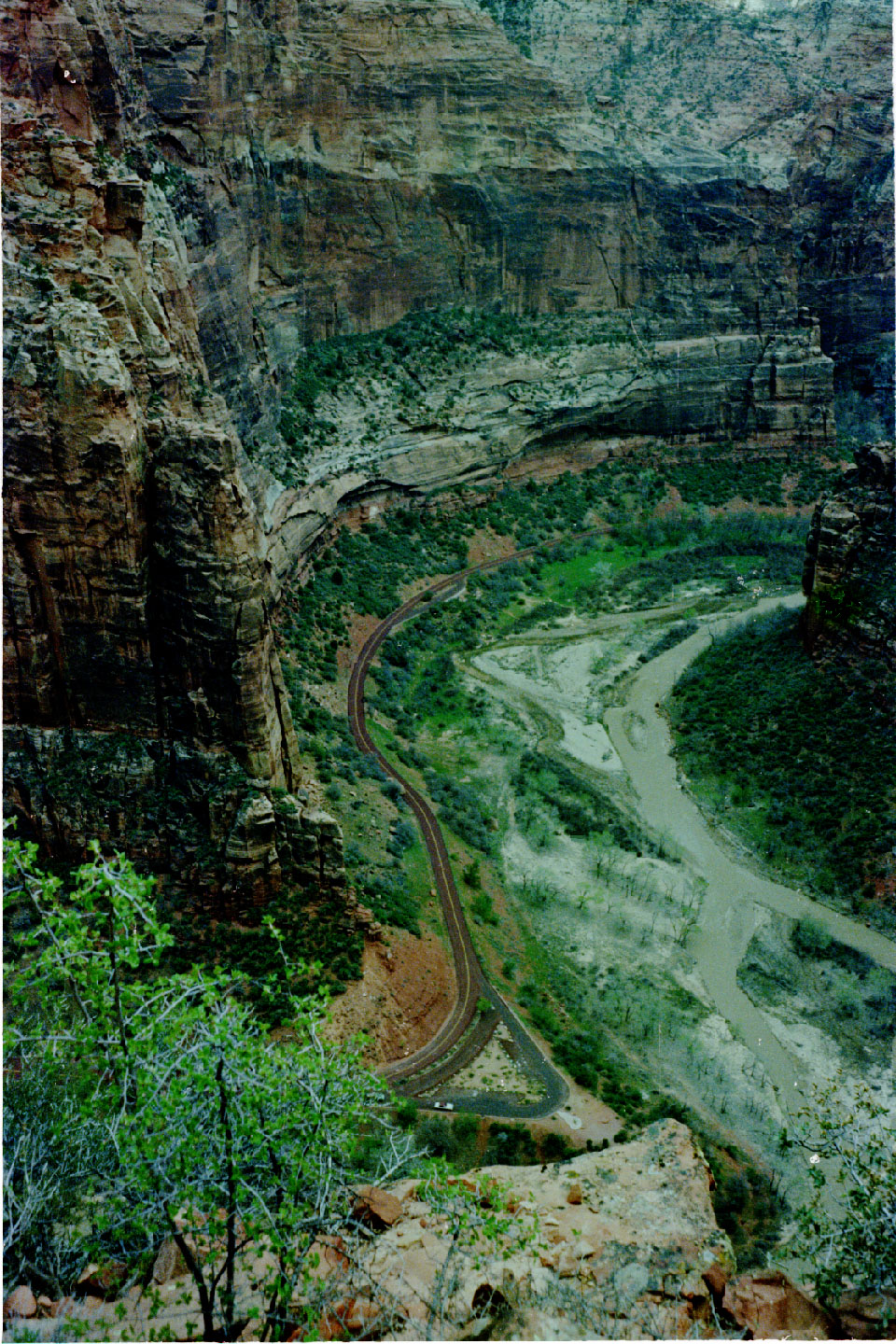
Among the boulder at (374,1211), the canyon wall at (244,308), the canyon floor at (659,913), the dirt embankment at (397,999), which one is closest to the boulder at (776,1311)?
the boulder at (374,1211)

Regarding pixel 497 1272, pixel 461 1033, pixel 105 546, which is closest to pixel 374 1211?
pixel 497 1272

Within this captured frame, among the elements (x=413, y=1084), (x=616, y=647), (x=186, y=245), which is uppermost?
(x=186, y=245)

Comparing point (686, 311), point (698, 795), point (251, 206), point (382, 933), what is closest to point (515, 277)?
point (686, 311)

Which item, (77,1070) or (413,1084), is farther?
(413,1084)

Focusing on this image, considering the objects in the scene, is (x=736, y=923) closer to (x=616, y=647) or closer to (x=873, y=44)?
(x=616, y=647)

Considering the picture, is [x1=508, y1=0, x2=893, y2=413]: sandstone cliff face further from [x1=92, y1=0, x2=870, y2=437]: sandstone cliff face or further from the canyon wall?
[x1=92, y1=0, x2=870, y2=437]: sandstone cliff face

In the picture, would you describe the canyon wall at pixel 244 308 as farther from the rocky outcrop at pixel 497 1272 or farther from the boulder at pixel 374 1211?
the rocky outcrop at pixel 497 1272

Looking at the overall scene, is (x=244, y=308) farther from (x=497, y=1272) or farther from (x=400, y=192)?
(x=497, y=1272)
